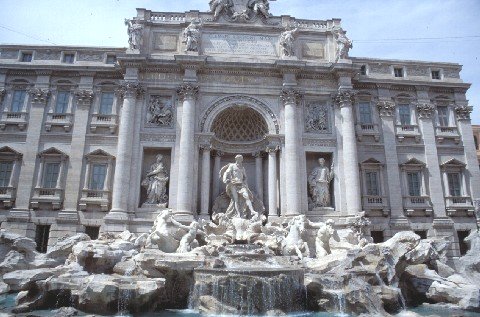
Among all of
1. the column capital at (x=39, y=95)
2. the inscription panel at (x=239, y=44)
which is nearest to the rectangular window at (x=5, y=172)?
the column capital at (x=39, y=95)

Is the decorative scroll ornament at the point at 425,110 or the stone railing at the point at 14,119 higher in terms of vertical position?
the decorative scroll ornament at the point at 425,110

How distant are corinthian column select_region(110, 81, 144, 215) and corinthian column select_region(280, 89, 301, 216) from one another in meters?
9.33

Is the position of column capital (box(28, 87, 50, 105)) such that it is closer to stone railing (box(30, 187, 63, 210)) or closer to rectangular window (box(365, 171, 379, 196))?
stone railing (box(30, 187, 63, 210))

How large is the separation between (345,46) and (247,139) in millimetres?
8990

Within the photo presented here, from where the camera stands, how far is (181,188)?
21.0 metres

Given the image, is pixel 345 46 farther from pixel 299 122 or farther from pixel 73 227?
pixel 73 227

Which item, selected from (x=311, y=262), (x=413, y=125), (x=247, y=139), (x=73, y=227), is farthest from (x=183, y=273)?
(x=413, y=125)

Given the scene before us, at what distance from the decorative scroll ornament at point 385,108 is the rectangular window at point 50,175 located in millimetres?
21382

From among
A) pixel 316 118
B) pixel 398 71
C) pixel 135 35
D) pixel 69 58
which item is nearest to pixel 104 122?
pixel 69 58

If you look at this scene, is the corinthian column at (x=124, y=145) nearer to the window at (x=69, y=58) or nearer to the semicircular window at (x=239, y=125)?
the window at (x=69, y=58)

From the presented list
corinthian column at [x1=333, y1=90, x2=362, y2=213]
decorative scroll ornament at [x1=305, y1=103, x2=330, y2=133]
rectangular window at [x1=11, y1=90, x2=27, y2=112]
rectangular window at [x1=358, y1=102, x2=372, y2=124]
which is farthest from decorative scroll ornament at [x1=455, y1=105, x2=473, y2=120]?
rectangular window at [x1=11, y1=90, x2=27, y2=112]

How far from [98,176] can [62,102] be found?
5.75m

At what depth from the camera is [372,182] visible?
2348 cm

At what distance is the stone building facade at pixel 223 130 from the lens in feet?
71.2
